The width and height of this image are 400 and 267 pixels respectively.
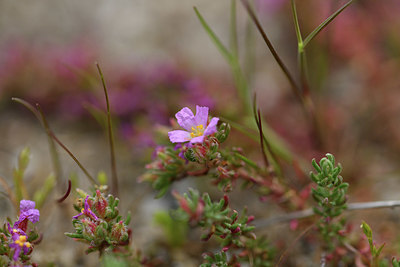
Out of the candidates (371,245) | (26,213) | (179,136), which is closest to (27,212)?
(26,213)

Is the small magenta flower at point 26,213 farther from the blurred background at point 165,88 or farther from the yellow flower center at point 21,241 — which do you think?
the blurred background at point 165,88

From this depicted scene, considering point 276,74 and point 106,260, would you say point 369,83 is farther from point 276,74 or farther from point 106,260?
point 106,260

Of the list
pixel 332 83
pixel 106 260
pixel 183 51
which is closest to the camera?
pixel 106 260

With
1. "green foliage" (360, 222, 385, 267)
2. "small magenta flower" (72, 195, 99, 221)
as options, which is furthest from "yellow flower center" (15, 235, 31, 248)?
"green foliage" (360, 222, 385, 267)

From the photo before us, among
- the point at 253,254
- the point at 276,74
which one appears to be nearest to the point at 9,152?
the point at 253,254

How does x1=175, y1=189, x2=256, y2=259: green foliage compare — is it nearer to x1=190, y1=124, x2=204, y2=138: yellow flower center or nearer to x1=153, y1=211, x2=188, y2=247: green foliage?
x1=190, y1=124, x2=204, y2=138: yellow flower center
